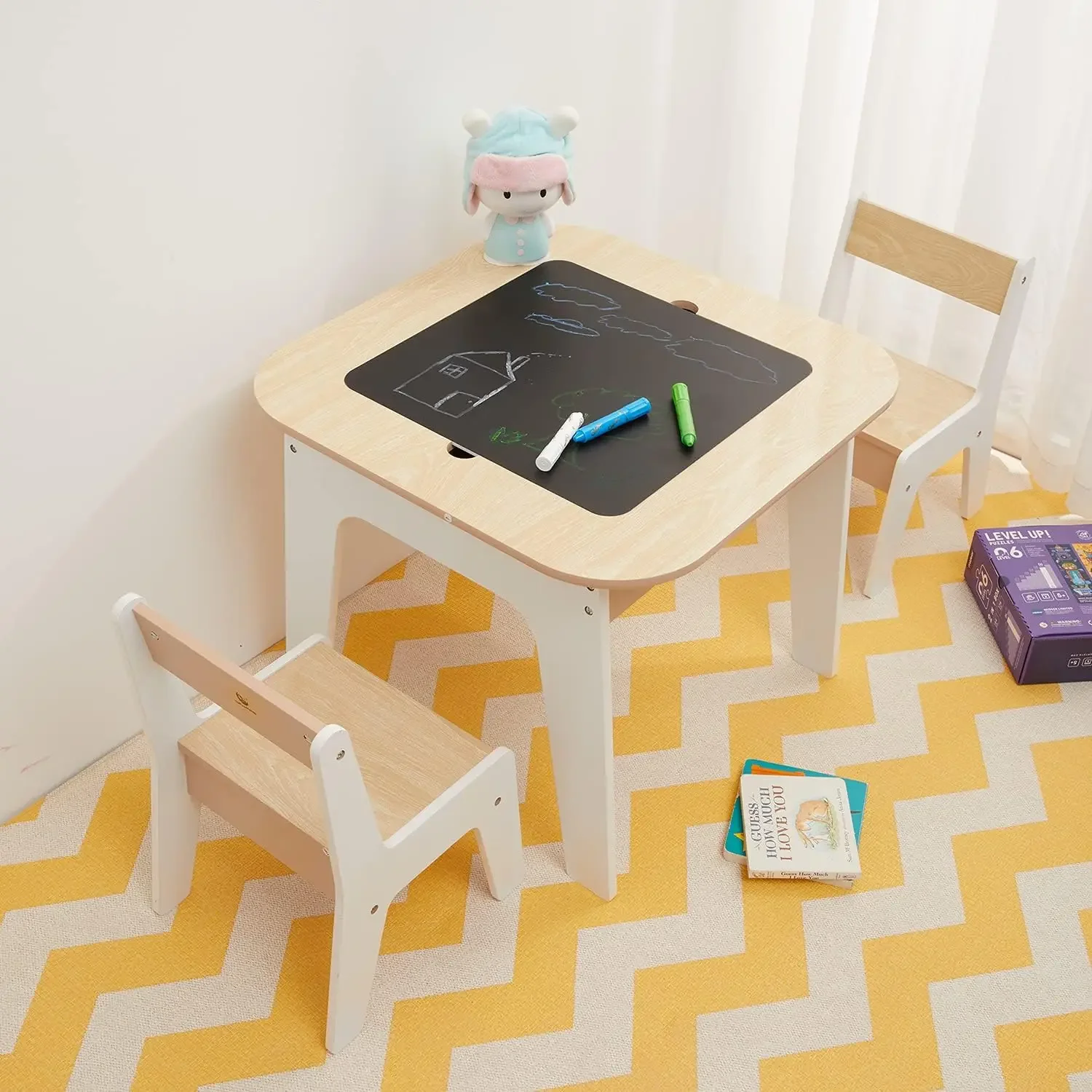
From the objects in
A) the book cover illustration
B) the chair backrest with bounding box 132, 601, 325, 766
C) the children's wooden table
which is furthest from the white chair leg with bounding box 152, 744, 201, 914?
the book cover illustration

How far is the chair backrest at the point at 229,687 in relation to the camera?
1.34 metres

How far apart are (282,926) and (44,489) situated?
28.0 inches

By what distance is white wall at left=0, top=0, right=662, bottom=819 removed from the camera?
160 centimetres

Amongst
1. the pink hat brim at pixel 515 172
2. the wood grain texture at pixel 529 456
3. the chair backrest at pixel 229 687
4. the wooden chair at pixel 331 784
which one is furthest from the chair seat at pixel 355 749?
the pink hat brim at pixel 515 172

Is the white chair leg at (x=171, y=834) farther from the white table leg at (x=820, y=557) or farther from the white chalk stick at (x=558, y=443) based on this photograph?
the white table leg at (x=820, y=557)

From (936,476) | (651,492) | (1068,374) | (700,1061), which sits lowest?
(700,1061)

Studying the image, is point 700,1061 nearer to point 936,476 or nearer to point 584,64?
point 936,476

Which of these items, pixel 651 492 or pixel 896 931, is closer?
pixel 651 492

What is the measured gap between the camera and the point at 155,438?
1895 millimetres

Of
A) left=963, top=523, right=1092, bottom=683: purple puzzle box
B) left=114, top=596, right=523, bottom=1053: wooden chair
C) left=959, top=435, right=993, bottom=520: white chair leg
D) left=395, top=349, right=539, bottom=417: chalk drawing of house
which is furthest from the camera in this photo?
left=959, top=435, right=993, bottom=520: white chair leg

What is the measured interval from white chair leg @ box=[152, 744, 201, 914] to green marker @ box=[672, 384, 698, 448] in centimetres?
80

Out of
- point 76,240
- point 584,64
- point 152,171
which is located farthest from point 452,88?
point 76,240

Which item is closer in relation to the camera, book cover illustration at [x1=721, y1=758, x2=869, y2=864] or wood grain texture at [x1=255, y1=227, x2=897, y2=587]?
wood grain texture at [x1=255, y1=227, x2=897, y2=587]

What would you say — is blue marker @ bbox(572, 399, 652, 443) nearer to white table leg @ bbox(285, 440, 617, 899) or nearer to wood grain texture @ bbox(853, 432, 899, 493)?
white table leg @ bbox(285, 440, 617, 899)
